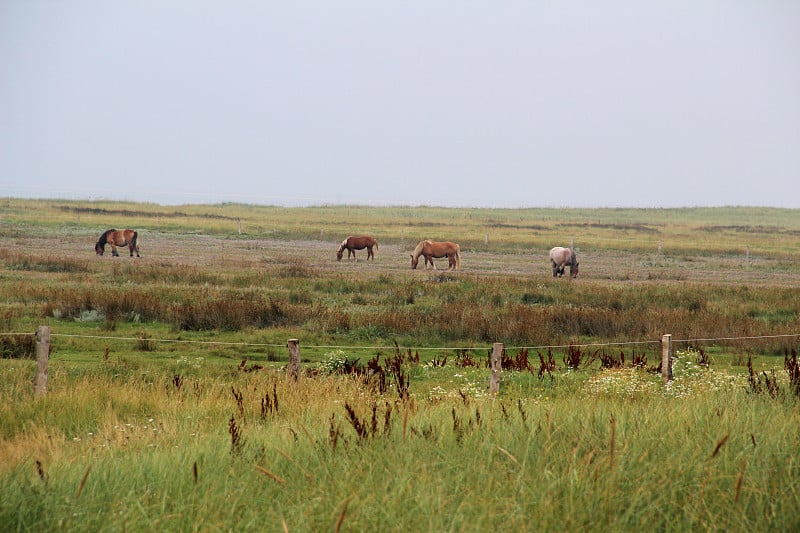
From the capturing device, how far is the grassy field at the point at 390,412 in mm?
5141

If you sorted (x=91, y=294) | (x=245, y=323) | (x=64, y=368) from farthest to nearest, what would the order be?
(x=91, y=294) → (x=245, y=323) → (x=64, y=368)

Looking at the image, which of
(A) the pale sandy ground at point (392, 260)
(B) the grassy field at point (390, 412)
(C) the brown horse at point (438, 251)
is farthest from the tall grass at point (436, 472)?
(C) the brown horse at point (438, 251)

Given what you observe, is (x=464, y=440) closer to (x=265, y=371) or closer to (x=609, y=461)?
(x=609, y=461)

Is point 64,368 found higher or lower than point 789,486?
lower

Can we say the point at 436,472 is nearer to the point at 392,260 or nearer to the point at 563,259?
the point at 563,259

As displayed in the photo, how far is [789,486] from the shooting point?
5.32m

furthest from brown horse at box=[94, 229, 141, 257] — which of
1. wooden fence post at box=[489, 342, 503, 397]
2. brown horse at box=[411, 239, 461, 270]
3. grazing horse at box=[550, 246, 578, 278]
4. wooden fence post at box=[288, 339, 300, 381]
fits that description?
wooden fence post at box=[489, 342, 503, 397]

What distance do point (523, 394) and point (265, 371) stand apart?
4442mm

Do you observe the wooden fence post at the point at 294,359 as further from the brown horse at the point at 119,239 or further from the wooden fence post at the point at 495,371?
the brown horse at the point at 119,239

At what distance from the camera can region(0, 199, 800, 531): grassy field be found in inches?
202

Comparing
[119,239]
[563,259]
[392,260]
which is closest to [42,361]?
[563,259]

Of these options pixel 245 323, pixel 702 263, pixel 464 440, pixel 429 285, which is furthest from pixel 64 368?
pixel 702 263

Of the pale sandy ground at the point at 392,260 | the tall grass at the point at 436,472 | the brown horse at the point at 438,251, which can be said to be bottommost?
the pale sandy ground at the point at 392,260

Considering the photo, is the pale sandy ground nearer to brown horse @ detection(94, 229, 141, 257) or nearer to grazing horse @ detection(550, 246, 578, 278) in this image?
brown horse @ detection(94, 229, 141, 257)
